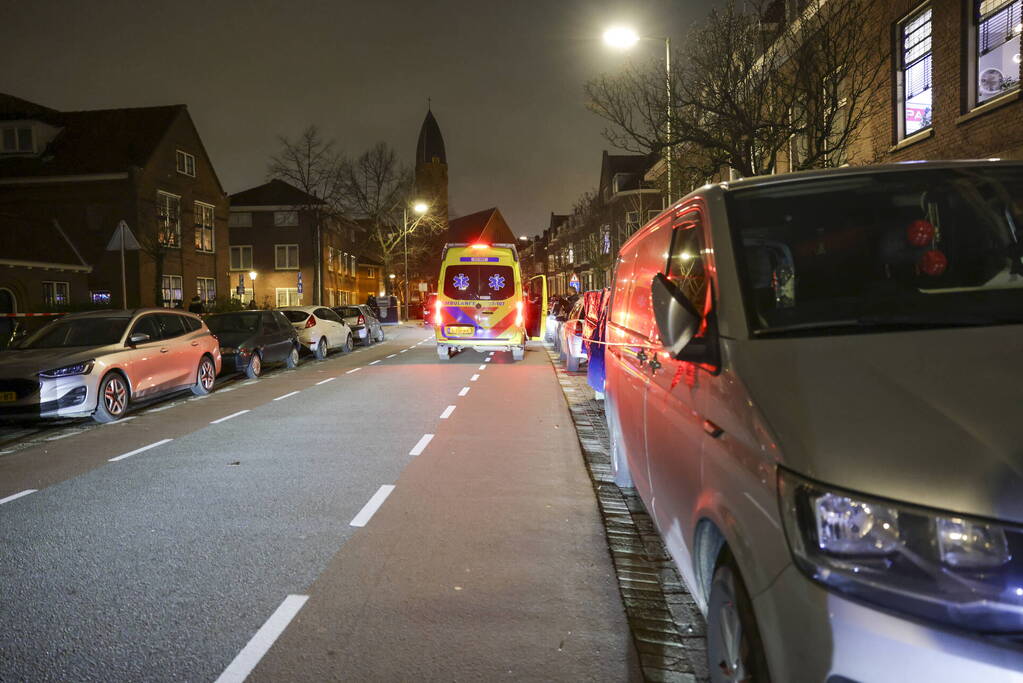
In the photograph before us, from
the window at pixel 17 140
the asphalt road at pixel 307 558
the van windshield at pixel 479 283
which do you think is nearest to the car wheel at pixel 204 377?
the asphalt road at pixel 307 558

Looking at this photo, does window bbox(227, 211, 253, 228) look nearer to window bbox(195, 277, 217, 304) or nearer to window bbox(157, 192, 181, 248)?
window bbox(195, 277, 217, 304)

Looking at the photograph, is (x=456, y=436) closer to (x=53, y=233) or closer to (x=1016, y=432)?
(x=1016, y=432)

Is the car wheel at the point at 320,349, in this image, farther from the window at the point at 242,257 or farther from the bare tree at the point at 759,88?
the window at the point at 242,257

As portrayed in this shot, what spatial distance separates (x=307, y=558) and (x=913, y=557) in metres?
3.76

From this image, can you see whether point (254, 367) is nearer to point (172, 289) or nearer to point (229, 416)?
point (229, 416)

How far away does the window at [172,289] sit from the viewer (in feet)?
129

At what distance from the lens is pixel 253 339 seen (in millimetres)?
17266

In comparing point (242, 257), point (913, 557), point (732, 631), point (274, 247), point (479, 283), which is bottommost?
point (732, 631)

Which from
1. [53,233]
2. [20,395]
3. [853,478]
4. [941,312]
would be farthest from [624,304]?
[53,233]

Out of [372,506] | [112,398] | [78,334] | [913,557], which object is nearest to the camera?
[913,557]

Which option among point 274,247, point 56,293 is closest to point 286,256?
point 274,247

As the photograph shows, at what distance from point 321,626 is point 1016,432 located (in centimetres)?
308

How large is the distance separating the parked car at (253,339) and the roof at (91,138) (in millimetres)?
24124

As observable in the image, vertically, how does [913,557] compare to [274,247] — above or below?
below
